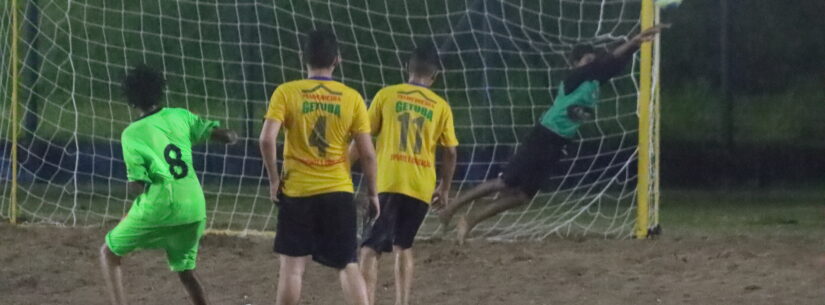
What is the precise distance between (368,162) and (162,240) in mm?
1312

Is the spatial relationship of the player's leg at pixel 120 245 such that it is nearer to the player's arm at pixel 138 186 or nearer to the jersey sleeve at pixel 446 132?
the player's arm at pixel 138 186

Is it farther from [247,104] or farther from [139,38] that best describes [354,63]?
[139,38]

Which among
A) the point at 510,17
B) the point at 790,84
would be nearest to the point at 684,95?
the point at 790,84

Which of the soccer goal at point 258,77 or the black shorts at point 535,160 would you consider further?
the soccer goal at point 258,77

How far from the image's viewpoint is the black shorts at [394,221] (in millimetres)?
6770

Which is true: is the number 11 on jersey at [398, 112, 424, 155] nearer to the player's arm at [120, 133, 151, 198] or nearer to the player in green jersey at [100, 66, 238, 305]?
the player in green jersey at [100, 66, 238, 305]

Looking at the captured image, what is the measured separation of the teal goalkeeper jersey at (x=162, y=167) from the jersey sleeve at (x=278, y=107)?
87cm

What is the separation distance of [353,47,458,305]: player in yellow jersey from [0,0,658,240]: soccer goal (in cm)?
481

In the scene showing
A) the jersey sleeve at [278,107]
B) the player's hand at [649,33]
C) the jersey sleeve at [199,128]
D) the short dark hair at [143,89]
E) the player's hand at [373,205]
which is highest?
the player's hand at [649,33]

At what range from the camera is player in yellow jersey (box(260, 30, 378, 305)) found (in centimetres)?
591

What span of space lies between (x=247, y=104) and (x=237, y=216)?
1461 millimetres

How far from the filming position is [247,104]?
12.9 meters

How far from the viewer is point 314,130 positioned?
5945 millimetres

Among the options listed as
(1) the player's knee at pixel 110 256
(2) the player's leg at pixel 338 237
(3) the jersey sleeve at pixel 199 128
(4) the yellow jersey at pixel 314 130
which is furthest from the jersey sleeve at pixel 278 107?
(1) the player's knee at pixel 110 256
